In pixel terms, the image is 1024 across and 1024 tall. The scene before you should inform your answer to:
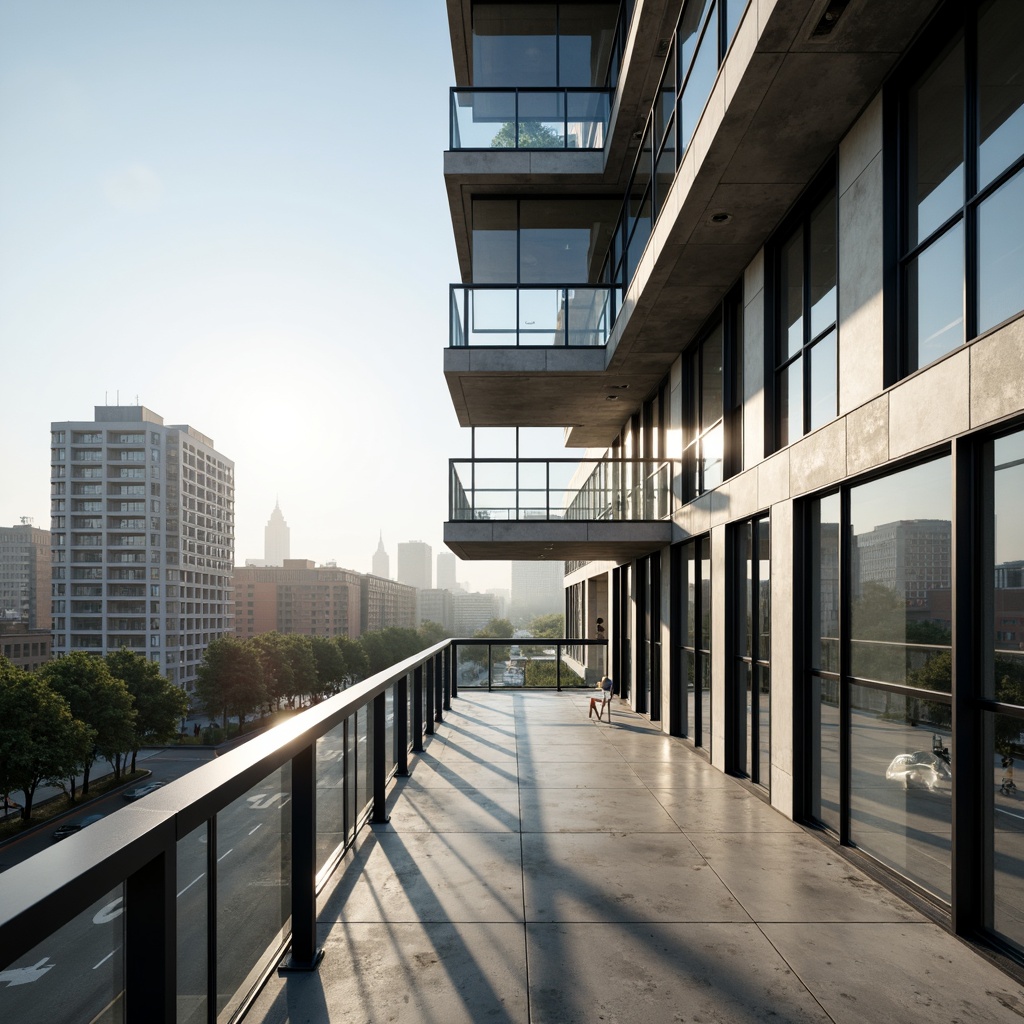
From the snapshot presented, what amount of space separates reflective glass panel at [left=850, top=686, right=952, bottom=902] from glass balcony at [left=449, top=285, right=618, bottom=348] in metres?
9.08

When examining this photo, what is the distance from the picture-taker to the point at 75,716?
50.1 meters

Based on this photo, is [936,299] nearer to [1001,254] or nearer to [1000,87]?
[1001,254]

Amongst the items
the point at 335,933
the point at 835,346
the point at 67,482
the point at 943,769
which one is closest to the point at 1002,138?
the point at 835,346

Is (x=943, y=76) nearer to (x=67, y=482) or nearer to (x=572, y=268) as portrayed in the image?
(x=572, y=268)

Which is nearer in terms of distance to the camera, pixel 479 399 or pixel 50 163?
pixel 479 399

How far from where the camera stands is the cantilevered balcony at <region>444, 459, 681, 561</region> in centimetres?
1401

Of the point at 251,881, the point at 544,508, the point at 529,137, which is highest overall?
the point at 529,137

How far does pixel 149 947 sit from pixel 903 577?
5.90 meters

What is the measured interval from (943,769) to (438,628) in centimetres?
15185

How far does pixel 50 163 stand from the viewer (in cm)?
2516

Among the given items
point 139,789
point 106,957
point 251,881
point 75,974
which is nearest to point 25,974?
point 75,974

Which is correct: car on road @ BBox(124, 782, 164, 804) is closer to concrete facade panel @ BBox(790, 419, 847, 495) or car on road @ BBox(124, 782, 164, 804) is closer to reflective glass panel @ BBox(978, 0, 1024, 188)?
concrete facade panel @ BBox(790, 419, 847, 495)

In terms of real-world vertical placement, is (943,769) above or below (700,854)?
above

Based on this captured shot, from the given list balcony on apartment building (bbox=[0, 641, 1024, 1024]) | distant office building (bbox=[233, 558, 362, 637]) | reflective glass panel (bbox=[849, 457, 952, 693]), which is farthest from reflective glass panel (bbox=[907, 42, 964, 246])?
distant office building (bbox=[233, 558, 362, 637])
